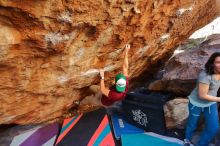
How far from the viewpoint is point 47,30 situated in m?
3.35

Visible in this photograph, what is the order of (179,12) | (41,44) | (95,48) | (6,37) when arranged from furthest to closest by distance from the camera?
(179,12), (95,48), (41,44), (6,37)

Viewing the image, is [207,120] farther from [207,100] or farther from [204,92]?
[204,92]

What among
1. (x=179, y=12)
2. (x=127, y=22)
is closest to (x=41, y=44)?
(x=127, y=22)

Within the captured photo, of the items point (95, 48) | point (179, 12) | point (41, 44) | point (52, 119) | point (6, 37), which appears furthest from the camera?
point (52, 119)

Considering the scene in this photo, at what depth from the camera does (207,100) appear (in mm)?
3971

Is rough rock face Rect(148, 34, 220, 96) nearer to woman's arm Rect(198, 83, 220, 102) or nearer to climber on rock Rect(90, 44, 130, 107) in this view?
climber on rock Rect(90, 44, 130, 107)

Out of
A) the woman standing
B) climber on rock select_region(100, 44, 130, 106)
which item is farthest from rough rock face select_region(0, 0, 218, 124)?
the woman standing

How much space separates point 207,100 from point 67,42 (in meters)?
1.94

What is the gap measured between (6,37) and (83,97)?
2.35 m

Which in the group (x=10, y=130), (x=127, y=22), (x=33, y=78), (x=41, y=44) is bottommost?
(x=10, y=130)

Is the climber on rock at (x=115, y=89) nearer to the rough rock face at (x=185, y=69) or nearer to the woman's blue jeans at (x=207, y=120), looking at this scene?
the woman's blue jeans at (x=207, y=120)

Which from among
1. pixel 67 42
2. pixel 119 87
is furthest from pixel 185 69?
pixel 67 42

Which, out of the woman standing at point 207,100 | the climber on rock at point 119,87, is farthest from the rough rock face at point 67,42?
the woman standing at point 207,100

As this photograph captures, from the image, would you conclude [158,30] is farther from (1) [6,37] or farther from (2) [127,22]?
(1) [6,37]
